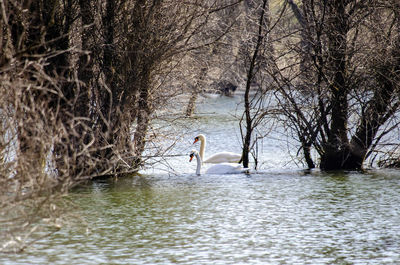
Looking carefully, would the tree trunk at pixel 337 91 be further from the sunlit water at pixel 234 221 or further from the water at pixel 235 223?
the water at pixel 235 223

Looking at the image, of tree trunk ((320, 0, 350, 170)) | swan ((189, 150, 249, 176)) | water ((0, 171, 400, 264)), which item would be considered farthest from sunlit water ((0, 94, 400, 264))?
tree trunk ((320, 0, 350, 170))

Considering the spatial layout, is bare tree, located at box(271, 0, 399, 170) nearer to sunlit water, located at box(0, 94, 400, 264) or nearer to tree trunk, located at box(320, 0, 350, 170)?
tree trunk, located at box(320, 0, 350, 170)

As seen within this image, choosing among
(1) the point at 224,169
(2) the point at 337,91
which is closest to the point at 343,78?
(2) the point at 337,91

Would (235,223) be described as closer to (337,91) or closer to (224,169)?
(224,169)

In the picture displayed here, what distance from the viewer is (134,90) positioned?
11.7 m

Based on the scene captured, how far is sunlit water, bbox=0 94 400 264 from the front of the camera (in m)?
7.19

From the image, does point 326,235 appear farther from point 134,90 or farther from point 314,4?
point 314,4

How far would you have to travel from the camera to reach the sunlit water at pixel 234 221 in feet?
23.6

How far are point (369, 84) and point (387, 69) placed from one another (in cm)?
60

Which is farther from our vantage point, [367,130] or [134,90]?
[367,130]

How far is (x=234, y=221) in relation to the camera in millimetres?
8898

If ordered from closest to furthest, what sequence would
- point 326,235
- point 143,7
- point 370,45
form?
point 326,235 → point 143,7 → point 370,45

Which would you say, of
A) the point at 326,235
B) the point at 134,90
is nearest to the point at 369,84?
the point at 134,90

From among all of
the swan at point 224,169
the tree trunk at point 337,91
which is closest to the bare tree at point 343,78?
the tree trunk at point 337,91
